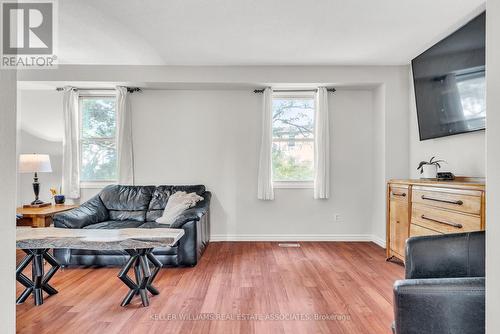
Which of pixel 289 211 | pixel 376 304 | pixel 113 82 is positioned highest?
pixel 113 82

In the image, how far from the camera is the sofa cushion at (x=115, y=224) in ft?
12.4

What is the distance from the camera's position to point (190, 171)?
4891 millimetres

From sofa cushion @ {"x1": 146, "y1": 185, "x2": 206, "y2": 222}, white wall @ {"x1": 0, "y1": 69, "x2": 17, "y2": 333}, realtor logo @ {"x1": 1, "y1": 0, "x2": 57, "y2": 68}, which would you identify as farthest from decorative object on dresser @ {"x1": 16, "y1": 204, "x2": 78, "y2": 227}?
white wall @ {"x1": 0, "y1": 69, "x2": 17, "y2": 333}

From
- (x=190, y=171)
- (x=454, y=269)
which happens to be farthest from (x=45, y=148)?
(x=454, y=269)

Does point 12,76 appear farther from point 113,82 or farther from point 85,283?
point 113,82

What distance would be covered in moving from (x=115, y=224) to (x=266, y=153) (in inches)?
90.4

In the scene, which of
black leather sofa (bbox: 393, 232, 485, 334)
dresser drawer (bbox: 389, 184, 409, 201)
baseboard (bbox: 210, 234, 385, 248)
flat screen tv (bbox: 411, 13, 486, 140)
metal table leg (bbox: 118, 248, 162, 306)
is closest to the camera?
black leather sofa (bbox: 393, 232, 485, 334)

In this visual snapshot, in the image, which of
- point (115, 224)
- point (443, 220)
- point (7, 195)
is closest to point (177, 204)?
point (115, 224)

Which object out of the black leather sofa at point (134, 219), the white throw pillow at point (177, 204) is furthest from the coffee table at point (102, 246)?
the white throw pillow at point (177, 204)

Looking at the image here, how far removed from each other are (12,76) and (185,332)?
185 cm

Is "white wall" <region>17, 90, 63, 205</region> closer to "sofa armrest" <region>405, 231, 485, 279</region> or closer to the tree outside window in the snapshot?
the tree outside window

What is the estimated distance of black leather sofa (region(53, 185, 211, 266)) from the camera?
3.56 m

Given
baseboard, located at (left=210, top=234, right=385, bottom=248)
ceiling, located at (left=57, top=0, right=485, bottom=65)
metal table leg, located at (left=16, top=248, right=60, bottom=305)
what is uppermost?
ceiling, located at (left=57, top=0, right=485, bottom=65)

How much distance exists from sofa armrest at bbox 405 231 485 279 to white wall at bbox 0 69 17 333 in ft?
6.12
